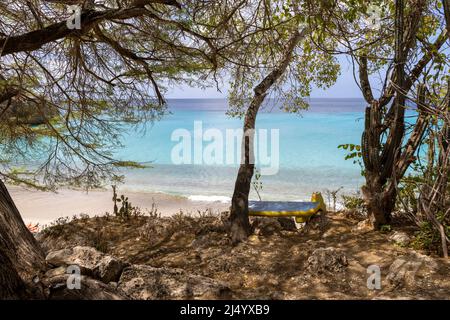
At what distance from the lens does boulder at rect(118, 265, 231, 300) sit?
322cm

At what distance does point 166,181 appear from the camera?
62.6 feet

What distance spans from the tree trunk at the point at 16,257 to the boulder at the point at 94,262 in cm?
52

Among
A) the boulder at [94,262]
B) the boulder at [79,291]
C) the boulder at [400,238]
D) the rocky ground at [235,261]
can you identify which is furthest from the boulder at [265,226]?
the boulder at [79,291]

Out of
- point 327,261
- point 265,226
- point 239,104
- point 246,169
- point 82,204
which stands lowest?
point 82,204

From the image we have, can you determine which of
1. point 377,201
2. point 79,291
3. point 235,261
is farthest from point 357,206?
point 79,291

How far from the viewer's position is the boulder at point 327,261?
4.26 meters

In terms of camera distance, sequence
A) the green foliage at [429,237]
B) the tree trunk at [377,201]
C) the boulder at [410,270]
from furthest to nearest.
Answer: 1. the tree trunk at [377,201]
2. the green foliage at [429,237]
3. the boulder at [410,270]

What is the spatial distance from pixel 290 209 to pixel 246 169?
2.76ft

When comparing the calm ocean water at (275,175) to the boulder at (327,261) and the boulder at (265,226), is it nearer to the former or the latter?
→ the boulder at (265,226)

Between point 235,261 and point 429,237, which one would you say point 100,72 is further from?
point 429,237

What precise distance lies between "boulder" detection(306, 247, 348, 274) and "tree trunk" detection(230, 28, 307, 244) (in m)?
1.39

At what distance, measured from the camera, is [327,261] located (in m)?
4.29

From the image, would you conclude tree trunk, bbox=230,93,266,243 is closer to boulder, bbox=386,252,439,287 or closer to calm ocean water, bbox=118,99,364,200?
boulder, bbox=386,252,439,287
